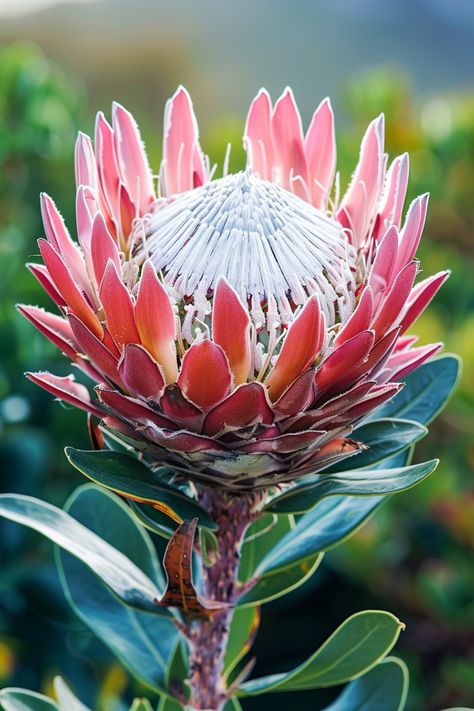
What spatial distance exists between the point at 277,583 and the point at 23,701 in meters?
0.39

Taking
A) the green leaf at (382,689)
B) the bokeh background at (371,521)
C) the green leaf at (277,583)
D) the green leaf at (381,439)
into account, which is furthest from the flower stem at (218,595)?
the bokeh background at (371,521)

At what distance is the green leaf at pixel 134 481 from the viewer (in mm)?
991

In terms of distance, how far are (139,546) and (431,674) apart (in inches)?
56.7

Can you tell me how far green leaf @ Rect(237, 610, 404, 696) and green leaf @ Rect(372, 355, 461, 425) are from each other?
266mm

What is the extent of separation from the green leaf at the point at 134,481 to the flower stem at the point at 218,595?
0.04 m

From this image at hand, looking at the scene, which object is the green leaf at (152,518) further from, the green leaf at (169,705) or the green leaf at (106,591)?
the green leaf at (169,705)

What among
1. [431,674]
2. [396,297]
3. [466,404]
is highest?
[396,297]

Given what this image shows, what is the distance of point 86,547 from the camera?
1184mm

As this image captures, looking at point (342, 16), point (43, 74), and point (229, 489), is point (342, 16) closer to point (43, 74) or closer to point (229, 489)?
point (43, 74)

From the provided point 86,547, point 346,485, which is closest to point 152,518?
point 86,547

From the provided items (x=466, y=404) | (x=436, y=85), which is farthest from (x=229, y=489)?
(x=436, y=85)

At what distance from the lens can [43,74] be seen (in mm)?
2824

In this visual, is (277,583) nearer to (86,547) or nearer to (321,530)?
(321,530)

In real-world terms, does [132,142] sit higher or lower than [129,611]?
higher
